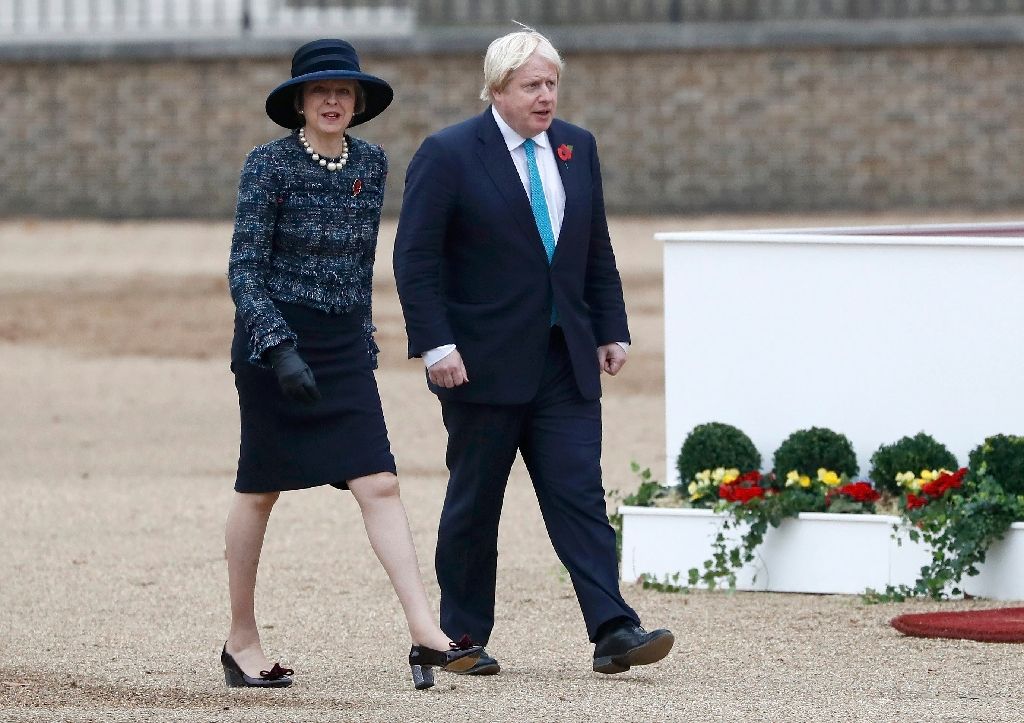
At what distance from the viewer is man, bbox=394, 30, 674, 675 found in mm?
5465

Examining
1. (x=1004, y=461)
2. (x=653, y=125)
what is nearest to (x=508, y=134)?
(x=1004, y=461)

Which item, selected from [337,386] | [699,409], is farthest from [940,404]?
[337,386]

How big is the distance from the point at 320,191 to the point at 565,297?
697mm

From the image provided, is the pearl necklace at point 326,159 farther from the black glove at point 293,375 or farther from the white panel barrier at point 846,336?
the white panel barrier at point 846,336

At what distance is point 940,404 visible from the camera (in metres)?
7.08

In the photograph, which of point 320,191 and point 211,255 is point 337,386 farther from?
point 211,255

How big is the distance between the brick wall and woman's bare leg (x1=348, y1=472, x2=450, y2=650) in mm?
17111

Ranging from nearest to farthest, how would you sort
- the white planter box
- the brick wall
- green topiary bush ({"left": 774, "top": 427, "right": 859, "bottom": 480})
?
1. the white planter box
2. green topiary bush ({"left": 774, "top": 427, "right": 859, "bottom": 480})
3. the brick wall

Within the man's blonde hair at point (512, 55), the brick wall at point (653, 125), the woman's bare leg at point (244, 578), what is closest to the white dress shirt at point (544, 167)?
the man's blonde hair at point (512, 55)

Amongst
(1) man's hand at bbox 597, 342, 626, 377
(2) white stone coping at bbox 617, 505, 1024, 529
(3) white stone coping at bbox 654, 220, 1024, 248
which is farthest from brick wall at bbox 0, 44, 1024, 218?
(1) man's hand at bbox 597, 342, 626, 377

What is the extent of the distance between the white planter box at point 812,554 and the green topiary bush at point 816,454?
0.20 m

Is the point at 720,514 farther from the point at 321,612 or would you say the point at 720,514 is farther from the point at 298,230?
the point at 298,230

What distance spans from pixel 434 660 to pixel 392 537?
12.7 inches

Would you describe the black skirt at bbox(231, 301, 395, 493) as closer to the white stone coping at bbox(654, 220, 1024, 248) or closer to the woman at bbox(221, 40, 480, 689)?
the woman at bbox(221, 40, 480, 689)
